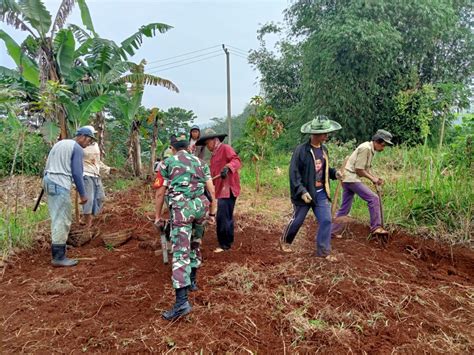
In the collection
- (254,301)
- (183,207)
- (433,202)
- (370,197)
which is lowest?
(254,301)

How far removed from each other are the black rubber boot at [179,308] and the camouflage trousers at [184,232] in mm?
79

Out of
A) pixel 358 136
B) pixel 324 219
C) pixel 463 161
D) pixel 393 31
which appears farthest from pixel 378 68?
pixel 324 219

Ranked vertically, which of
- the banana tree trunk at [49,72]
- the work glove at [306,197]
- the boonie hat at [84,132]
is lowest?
the work glove at [306,197]

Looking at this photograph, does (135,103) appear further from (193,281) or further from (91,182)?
(193,281)

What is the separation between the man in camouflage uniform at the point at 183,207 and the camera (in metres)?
3.06

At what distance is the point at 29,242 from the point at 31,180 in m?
4.52

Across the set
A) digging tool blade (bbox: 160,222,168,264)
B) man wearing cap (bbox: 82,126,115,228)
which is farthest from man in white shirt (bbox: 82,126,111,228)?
digging tool blade (bbox: 160,222,168,264)

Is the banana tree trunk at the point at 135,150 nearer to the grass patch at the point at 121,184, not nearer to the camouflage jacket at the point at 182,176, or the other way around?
the grass patch at the point at 121,184

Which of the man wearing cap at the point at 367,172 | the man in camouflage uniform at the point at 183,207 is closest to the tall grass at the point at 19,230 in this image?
the man in camouflage uniform at the point at 183,207

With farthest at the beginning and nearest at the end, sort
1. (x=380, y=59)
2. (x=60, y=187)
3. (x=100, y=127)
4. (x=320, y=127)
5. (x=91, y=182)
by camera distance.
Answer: (x=380, y=59), (x=100, y=127), (x=91, y=182), (x=60, y=187), (x=320, y=127)

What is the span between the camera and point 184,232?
3.19m

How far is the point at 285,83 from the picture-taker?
1866 centimetres

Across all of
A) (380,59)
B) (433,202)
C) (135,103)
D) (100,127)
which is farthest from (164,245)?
(380,59)

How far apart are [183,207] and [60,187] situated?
1.96 m
